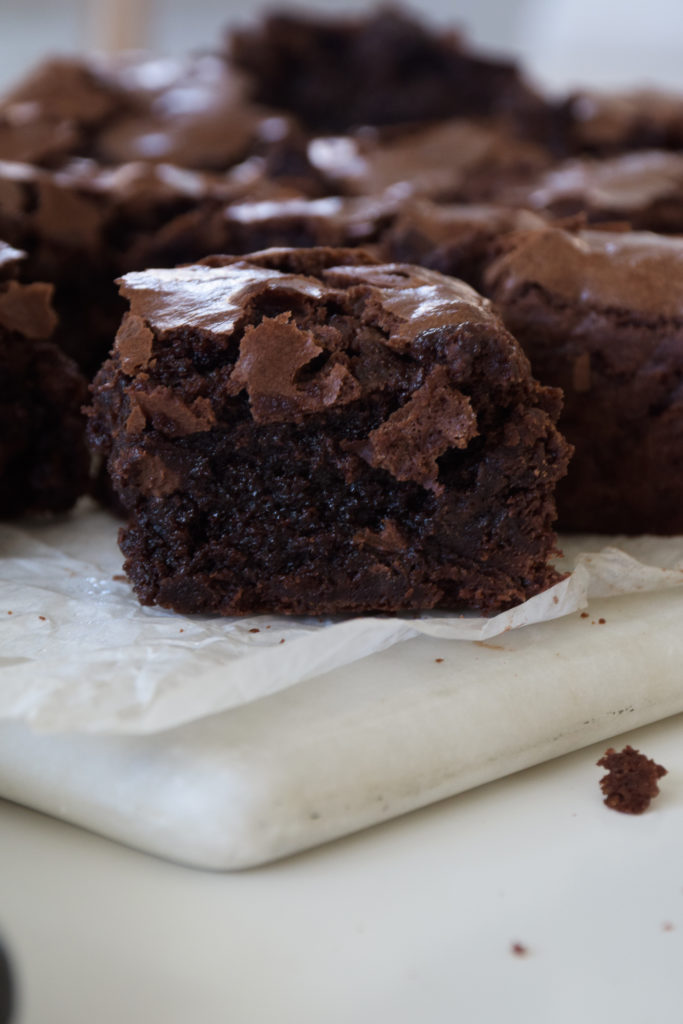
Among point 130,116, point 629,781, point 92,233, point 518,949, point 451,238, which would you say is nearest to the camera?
point 518,949

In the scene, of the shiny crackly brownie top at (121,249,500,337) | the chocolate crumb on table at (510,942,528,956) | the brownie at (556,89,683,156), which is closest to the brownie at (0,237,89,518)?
the shiny crackly brownie top at (121,249,500,337)

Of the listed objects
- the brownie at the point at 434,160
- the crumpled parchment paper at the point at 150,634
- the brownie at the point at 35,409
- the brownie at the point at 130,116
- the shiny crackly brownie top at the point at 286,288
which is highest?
the brownie at the point at 130,116

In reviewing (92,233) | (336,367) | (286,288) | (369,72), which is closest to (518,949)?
(336,367)

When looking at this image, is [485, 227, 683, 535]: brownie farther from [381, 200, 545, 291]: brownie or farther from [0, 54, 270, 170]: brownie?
[0, 54, 270, 170]: brownie

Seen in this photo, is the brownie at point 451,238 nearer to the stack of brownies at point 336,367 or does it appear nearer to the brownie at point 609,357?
the stack of brownies at point 336,367

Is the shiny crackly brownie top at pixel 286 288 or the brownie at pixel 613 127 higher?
the brownie at pixel 613 127

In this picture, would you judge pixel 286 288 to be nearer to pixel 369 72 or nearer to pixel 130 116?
pixel 130 116

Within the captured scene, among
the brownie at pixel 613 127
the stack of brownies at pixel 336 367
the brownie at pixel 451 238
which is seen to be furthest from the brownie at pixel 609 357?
the brownie at pixel 613 127
